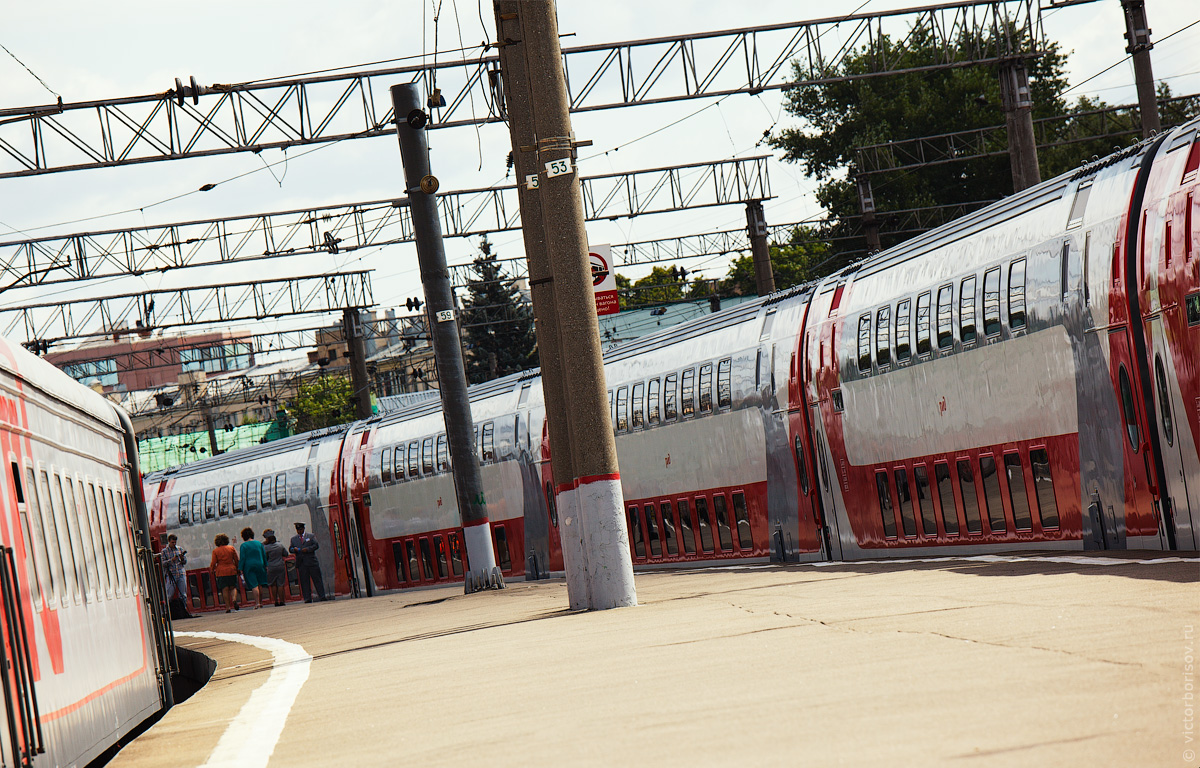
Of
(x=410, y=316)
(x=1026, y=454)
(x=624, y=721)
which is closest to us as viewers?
(x=624, y=721)

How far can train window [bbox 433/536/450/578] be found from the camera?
31.8 m

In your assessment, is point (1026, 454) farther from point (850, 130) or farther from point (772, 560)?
point (850, 130)

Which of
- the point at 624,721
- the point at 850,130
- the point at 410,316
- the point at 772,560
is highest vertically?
the point at 850,130

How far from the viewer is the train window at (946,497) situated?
1734 centimetres

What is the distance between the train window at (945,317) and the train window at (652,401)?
8042mm

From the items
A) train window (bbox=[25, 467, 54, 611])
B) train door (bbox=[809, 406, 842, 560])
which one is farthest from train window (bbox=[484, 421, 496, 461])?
train window (bbox=[25, 467, 54, 611])

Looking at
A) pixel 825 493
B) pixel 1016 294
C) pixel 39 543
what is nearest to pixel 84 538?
pixel 39 543

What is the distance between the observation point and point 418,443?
107 feet

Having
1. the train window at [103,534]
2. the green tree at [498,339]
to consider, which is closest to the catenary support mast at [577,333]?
the train window at [103,534]

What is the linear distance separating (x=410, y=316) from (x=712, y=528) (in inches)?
1415

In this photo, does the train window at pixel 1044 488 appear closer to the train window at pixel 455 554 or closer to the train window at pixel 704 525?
the train window at pixel 704 525

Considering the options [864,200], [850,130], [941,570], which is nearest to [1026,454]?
[941,570]

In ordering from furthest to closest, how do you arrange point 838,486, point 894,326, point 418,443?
point 418,443
point 838,486
point 894,326

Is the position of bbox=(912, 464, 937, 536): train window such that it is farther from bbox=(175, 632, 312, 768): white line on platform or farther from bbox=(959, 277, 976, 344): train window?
bbox=(175, 632, 312, 768): white line on platform
